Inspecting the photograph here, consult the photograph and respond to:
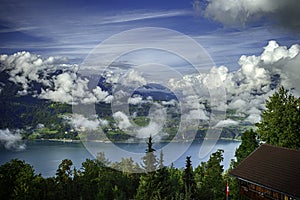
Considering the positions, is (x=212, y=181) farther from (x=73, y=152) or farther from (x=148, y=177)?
(x=73, y=152)

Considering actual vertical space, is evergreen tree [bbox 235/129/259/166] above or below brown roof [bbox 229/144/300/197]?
above

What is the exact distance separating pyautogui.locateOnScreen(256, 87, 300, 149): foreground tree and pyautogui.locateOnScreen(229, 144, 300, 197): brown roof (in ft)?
14.1

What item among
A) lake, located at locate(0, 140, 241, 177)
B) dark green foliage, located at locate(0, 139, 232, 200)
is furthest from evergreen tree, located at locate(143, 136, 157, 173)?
lake, located at locate(0, 140, 241, 177)

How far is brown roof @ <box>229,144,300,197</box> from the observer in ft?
56.2

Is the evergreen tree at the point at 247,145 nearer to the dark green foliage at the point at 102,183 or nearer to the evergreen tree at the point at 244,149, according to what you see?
the evergreen tree at the point at 244,149

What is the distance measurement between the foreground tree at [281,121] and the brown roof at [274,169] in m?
4.28

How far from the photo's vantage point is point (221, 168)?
26891mm

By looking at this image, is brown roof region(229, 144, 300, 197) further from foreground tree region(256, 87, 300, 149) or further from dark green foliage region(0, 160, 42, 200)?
dark green foliage region(0, 160, 42, 200)

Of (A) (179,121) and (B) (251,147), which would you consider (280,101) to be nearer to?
(B) (251,147)

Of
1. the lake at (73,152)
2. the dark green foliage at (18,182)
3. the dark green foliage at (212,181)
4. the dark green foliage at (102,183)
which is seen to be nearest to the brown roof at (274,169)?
the dark green foliage at (102,183)

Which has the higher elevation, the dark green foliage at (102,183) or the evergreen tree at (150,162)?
the evergreen tree at (150,162)

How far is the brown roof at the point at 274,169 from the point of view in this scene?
1714cm

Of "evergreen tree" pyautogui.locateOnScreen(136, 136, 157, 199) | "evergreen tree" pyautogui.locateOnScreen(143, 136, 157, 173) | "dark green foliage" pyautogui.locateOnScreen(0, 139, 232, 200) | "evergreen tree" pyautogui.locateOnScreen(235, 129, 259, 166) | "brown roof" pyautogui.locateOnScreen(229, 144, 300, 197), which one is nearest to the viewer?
"brown roof" pyautogui.locateOnScreen(229, 144, 300, 197)

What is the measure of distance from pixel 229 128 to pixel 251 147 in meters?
72.5
